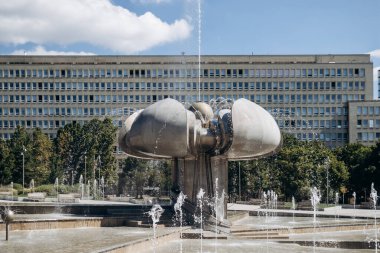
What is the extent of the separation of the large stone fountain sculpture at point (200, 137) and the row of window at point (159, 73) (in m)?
71.1

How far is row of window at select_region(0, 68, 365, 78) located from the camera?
101 meters

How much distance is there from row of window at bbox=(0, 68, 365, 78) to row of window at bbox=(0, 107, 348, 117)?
5483 millimetres

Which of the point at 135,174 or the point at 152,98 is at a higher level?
the point at 152,98

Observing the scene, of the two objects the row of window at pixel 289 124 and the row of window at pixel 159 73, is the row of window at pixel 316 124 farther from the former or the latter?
the row of window at pixel 159 73

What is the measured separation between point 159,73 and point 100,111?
37.9ft

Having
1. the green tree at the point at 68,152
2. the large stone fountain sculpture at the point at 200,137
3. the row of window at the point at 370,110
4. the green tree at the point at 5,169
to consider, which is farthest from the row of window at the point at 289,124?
the large stone fountain sculpture at the point at 200,137

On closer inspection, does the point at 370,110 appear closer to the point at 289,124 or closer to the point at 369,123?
the point at 369,123

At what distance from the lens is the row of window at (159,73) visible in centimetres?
10119

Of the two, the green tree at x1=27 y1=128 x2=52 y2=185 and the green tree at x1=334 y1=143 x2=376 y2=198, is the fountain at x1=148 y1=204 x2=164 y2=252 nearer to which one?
the green tree at x1=334 y1=143 x2=376 y2=198

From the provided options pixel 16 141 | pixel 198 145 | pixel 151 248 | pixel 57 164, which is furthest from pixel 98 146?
pixel 151 248

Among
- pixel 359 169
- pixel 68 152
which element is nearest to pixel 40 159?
pixel 68 152

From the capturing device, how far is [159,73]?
10100 centimetres

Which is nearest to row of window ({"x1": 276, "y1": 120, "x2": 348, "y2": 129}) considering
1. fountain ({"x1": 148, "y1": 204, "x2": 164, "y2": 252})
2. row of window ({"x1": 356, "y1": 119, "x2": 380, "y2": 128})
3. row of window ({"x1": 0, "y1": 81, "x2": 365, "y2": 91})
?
row of window ({"x1": 356, "y1": 119, "x2": 380, "y2": 128})

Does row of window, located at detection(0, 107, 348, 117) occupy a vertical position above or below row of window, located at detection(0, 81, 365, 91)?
below
